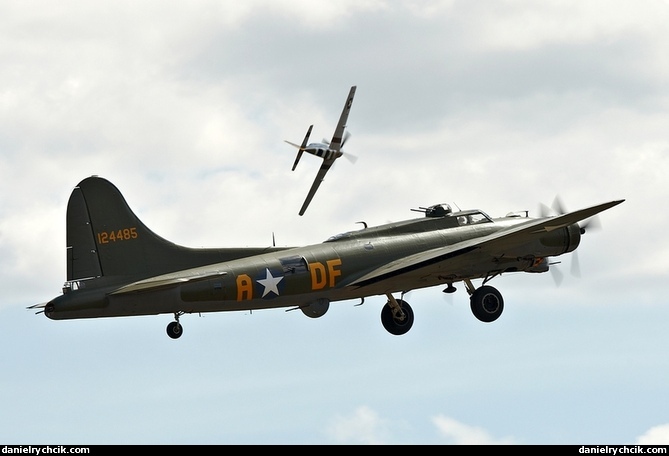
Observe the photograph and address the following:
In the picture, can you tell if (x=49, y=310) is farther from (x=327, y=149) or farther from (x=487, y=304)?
(x=327, y=149)

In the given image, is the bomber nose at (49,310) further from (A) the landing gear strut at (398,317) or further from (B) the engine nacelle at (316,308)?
(A) the landing gear strut at (398,317)

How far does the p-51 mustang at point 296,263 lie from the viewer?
4103 centimetres

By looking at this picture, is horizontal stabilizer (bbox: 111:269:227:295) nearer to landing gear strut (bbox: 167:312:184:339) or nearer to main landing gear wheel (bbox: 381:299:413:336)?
landing gear strut (bbox: 167:312:184:339)

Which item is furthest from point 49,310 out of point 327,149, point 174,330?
point 327,149

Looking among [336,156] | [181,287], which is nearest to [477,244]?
[181,287]

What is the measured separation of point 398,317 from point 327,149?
30.4m

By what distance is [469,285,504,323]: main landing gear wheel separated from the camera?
155 ft

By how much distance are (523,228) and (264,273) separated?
957 cm

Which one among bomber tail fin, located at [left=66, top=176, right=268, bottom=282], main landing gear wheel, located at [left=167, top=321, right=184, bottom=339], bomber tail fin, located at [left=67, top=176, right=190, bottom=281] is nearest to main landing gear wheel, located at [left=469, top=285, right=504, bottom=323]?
bomber tail fin, located at [left=66, top=176, right=268, bottom=282]

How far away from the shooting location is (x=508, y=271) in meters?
48.5

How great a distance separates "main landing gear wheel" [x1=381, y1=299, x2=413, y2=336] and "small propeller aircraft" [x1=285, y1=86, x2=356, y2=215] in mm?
29121

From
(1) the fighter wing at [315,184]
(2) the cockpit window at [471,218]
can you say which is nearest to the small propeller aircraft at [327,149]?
(1) the fighter wing at [315,184]
